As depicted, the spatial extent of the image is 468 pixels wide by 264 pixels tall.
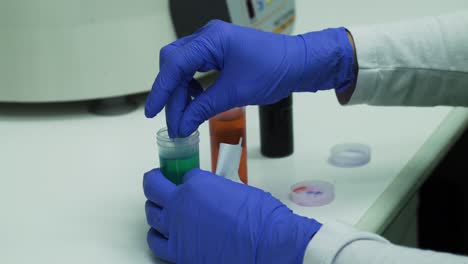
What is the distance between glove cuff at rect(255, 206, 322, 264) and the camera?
79 cm

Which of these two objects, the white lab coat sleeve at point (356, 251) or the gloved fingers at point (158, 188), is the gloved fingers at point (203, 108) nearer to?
the gloved fingers at point (158, 188)

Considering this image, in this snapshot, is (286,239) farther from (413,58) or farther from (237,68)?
(413,58)

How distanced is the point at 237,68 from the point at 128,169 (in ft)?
0.87

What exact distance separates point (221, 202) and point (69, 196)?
296mm

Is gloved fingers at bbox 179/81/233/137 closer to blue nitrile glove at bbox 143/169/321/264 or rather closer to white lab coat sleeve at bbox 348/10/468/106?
blue nitrile glove at bbox 143/169/321/264

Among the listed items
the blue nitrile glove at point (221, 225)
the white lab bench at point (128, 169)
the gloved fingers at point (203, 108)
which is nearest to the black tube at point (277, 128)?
the white lab bench at point (128, 169)

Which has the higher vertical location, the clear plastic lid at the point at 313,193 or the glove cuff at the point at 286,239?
the glove cuff at the point at 286,239

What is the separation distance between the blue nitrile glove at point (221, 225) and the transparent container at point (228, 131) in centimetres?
14

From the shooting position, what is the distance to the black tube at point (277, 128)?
1092mm

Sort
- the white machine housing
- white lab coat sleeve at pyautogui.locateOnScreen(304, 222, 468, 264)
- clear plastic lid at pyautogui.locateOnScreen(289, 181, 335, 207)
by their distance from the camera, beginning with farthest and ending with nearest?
the white machine housing < clear plastic lid at pyautogui.locateOnScreen(289, 181, 335, 207) < white lab coat sleeve at pyautogui.locateOnScreen(304, 222, 468, 264)

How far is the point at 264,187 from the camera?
1.02 meters

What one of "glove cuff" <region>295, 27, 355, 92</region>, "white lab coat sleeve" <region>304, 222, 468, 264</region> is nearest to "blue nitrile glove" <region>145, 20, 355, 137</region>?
"glove cuff" <region>295, 27, 355, 92</region>

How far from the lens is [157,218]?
87 centimetres

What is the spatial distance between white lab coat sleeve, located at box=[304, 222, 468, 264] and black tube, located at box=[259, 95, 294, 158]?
321 millimetres
